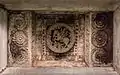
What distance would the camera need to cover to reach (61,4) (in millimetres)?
2096

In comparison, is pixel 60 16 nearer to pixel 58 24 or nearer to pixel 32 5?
pixel 58 24

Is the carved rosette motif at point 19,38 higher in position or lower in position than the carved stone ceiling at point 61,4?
lower

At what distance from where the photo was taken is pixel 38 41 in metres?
2.56

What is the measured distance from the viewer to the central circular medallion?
8.32 feet

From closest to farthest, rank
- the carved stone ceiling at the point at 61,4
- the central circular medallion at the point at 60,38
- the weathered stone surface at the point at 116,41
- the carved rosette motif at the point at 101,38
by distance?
the carved stone ceiling at the point at 61,4 → the weathered stone surface at the point at 116,41 → the carved rosette motif at the point at 101,38 → the central circular medallion at the point at 60,38

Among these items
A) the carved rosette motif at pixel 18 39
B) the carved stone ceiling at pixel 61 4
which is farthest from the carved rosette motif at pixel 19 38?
the carved stone ceiling at pixel 61 4

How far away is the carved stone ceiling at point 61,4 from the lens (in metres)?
1.96

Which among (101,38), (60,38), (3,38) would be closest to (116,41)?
(101,38)

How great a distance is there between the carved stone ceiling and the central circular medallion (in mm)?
337

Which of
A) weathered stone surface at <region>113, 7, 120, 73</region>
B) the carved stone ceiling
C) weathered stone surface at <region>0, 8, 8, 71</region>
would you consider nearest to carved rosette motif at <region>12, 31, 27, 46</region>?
weathered stone surface at <region>0, 8, 8, 71</region>

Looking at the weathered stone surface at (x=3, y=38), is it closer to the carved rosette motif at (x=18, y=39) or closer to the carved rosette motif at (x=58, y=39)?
the carved rosette motif at (x=18, y=39)

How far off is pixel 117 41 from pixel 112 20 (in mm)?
335

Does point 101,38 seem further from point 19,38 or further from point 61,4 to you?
point 19,38

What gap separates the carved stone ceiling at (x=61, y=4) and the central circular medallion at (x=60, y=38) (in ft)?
1.10
